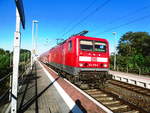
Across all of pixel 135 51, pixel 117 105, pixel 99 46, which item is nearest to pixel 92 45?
pixel 99 46

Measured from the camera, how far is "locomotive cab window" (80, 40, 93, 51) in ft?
27.8

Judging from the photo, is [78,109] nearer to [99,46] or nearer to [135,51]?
[99,46]

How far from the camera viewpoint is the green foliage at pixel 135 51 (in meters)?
24.5

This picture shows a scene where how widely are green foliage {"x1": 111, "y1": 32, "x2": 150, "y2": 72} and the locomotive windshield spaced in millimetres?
12526

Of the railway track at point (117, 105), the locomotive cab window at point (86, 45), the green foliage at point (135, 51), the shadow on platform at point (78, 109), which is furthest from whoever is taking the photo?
the green foliage at point (135, 51)

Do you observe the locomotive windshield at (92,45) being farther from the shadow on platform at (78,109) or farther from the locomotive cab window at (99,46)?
the shadow on platform at (78,109)

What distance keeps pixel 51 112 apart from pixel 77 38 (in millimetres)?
4888

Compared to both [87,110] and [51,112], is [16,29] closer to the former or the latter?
[51,112]

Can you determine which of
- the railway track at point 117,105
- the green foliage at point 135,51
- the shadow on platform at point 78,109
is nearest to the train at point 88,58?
the railway track at point 117,105

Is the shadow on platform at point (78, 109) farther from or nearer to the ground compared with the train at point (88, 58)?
nearer to the ground

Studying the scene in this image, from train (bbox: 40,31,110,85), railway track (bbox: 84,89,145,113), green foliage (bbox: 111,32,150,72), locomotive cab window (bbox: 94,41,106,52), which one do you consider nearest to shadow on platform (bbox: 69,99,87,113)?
railway track (bbox: 84,89,145,113)

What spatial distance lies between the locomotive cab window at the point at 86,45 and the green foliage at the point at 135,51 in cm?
1333

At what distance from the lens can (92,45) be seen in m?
8.78

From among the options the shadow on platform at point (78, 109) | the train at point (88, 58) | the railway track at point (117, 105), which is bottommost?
the railway track at point (117, 105)
